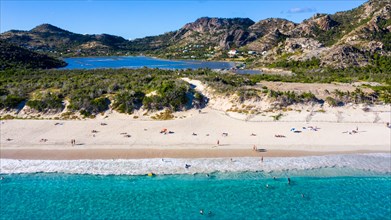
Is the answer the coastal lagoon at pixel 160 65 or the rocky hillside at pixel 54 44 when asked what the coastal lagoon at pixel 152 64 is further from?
the rocky hillside at pixel 54 44

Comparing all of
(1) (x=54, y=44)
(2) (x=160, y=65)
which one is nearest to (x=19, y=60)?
(2) (x=160, y=65)

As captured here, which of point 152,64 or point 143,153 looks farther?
point 152,64

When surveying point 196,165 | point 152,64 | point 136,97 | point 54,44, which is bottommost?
point 196,165

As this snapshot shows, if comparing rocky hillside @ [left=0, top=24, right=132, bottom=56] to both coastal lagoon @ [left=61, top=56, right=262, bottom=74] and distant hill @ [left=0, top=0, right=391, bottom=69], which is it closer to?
distant hill @ [left=0, top=0, right=391, bottom=69]

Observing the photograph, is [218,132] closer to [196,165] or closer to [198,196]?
[196,165]

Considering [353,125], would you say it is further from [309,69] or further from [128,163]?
[309,69]

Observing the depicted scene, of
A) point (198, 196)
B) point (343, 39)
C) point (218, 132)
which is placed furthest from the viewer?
point (343, 39)

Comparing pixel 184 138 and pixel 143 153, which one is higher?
pixel 184 138

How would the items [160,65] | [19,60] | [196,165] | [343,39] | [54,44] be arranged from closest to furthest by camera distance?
[196,165] < [19,60] < [343,39] < [160,65] < [54,44]
